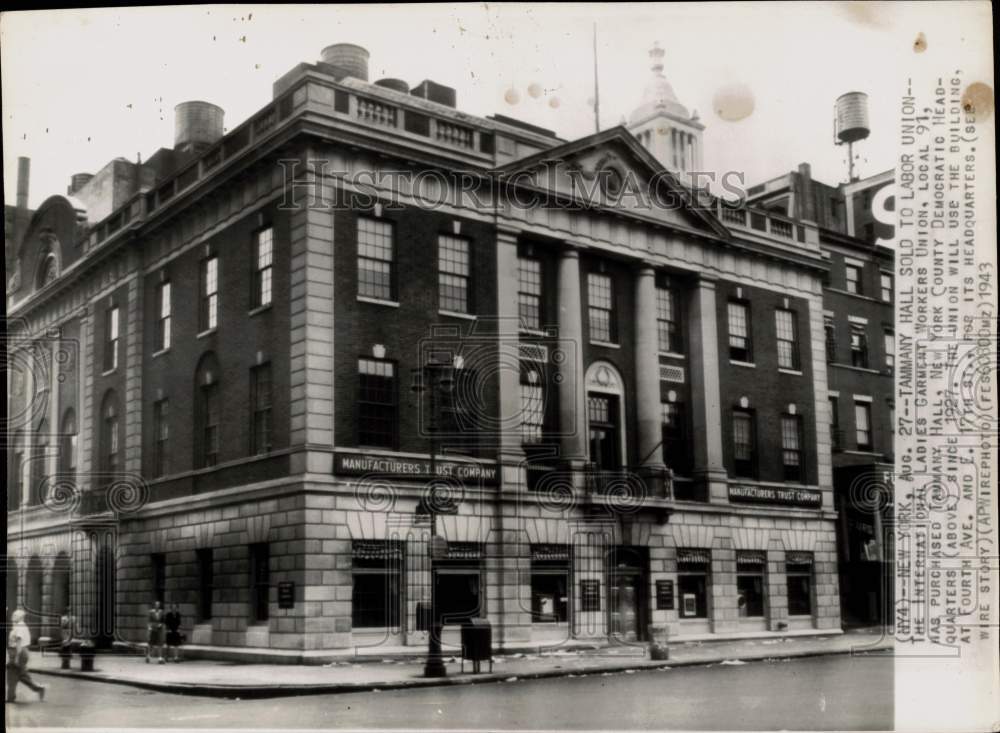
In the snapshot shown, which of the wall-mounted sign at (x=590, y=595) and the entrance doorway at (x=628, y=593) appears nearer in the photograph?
the wall-mounted sign at (x=590, y=595)

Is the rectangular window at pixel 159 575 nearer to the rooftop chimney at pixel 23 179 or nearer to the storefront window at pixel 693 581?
the rooftop chimney at pixel 23 179

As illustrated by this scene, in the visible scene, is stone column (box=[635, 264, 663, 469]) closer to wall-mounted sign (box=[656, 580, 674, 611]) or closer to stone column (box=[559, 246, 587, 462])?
stone column (box=[559, 246, 587, 462])

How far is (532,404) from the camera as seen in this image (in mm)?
24719

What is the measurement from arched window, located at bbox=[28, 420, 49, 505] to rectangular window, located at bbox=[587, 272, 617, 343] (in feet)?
41.8

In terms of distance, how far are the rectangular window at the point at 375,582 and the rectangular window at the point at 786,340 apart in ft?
37.0

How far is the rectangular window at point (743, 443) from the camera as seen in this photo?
2884 cm

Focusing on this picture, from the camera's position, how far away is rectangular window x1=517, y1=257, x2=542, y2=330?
2648 cm

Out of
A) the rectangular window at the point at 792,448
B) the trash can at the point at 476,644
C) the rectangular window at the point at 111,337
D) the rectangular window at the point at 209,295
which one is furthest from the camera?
the rectangular window at the point at 792,448

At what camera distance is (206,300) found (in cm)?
2570

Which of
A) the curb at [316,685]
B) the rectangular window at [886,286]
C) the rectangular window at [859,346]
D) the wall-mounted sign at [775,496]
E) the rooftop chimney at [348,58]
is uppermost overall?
the rooftop chimney at [348,58]

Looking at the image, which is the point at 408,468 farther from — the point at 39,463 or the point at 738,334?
the point at 738,334

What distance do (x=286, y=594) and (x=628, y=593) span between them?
782 cm

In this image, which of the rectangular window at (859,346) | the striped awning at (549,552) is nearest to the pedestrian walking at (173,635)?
the striped awning at (549,552)

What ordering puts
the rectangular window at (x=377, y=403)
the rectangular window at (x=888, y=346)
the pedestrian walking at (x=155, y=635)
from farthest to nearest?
1. the rectangular window at (x=377, y=403)
2. the pedestrian walking at (x=155, y=635)
3. the rectangular window at (x=888, y=346)
